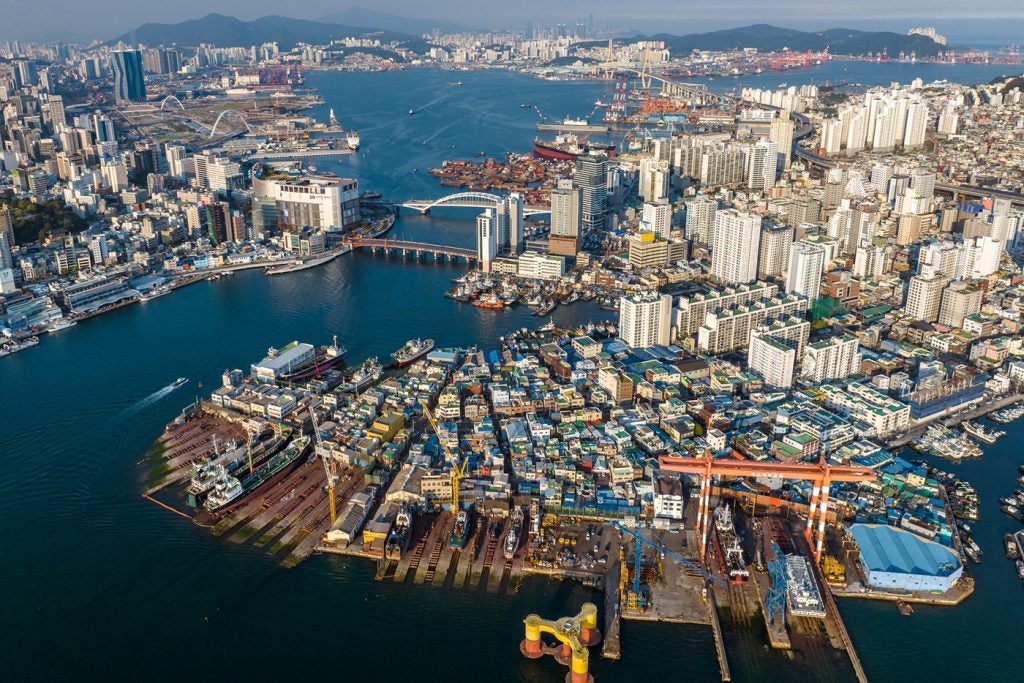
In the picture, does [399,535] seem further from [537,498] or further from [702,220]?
[702,220]

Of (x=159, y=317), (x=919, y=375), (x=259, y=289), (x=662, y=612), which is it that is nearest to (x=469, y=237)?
(x=259, y=289)

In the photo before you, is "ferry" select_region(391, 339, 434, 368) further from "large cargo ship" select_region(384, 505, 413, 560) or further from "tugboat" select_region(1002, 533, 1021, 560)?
"tugboat" select_region(1002, 533, 1021, 560)

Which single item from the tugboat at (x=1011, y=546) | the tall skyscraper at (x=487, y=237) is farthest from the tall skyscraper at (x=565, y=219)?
the tugboat at (x=1011, y=546)

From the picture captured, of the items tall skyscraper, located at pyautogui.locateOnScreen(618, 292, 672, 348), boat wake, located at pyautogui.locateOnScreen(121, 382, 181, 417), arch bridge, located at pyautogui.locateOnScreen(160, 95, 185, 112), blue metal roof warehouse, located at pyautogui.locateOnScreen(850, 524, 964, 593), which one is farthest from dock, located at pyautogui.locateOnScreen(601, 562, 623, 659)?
arch bridge, located at pyautogui.locateOnScreen(160, 95, 185, 112)

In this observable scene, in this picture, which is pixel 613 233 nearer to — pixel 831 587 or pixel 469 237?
pixel 469 237

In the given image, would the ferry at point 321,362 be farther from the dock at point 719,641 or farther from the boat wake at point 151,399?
the dock at point 719,641

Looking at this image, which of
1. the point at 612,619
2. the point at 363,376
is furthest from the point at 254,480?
the point at 612,619
